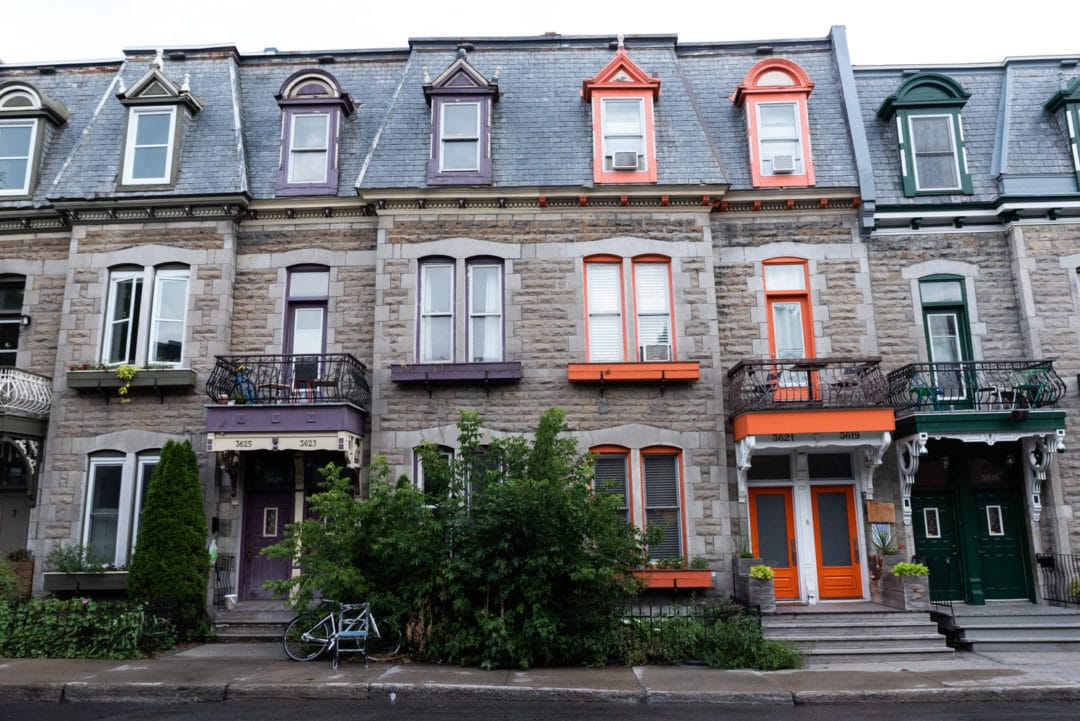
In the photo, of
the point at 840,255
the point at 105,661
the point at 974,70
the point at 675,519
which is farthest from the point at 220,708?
the point at 974,70

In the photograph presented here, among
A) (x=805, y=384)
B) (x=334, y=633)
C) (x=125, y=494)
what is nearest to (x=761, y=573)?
(x=805, y=384)

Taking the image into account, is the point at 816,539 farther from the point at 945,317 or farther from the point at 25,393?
the point at 25,393

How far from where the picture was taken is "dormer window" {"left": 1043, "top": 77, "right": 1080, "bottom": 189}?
15.7 m

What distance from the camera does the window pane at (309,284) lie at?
15422 mm

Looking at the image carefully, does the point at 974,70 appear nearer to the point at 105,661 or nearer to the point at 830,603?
the point at 830,603

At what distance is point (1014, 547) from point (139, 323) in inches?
670

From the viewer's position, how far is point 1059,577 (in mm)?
14016

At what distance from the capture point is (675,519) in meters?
14.1

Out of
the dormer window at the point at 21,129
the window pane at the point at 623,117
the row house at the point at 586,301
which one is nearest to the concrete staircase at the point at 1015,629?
the row house at the point at 586,301

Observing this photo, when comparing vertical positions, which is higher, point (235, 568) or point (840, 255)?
point (840, 255)

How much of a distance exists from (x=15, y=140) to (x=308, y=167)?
20.7 ft

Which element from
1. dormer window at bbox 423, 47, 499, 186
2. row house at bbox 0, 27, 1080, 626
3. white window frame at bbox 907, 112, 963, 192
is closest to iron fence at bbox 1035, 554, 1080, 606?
row house at bbox 0, 27, 1080, 626

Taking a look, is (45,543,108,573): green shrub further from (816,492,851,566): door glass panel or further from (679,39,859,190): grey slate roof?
(679,39,859,190): grey slate roof

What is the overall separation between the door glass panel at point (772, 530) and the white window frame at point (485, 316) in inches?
222
